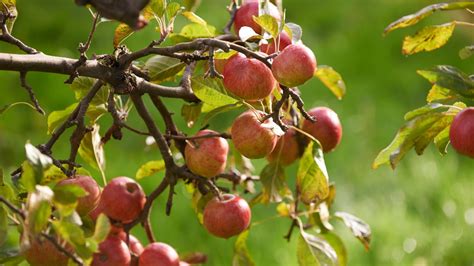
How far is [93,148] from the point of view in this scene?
112 cm

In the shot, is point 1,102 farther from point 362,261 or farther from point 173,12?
point 173,12

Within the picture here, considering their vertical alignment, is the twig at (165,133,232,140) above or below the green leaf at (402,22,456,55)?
below

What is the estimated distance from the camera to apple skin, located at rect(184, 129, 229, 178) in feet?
3.48

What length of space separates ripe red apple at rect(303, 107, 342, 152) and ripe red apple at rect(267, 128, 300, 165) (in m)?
0.02

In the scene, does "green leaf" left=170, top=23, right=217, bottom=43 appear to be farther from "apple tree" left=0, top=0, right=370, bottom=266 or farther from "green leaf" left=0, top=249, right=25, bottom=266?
"green leaf" left=0, top=249, right=25, bottom=266

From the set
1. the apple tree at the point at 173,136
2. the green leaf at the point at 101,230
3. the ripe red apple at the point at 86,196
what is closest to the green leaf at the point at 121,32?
the apple tree at the point at 173,136

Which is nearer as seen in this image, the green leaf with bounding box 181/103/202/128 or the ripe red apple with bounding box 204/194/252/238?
the ripe red apple with bounding box 204/194/252/238

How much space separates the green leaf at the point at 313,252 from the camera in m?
1.18

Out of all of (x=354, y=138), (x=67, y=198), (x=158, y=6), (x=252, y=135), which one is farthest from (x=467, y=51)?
(x=354, y=138)

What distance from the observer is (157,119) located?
118 inches

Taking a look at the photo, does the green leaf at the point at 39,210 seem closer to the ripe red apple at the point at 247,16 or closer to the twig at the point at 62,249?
the twig at the point at 62,249

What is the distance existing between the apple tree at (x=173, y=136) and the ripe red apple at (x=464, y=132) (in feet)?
0.12

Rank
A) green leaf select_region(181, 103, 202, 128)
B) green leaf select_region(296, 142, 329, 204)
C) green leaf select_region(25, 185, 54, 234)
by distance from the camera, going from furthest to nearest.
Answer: green leaf select_region(181, 103, 202, 128) → green leaf select_region(296, 142, 329, 204) → green leaf select_region(25, 185, 54, 234)

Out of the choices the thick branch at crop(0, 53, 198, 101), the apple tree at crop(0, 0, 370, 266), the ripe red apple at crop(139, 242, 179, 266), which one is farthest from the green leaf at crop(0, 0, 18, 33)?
the ripe red apple at crop(139, 242, 179, 266)
